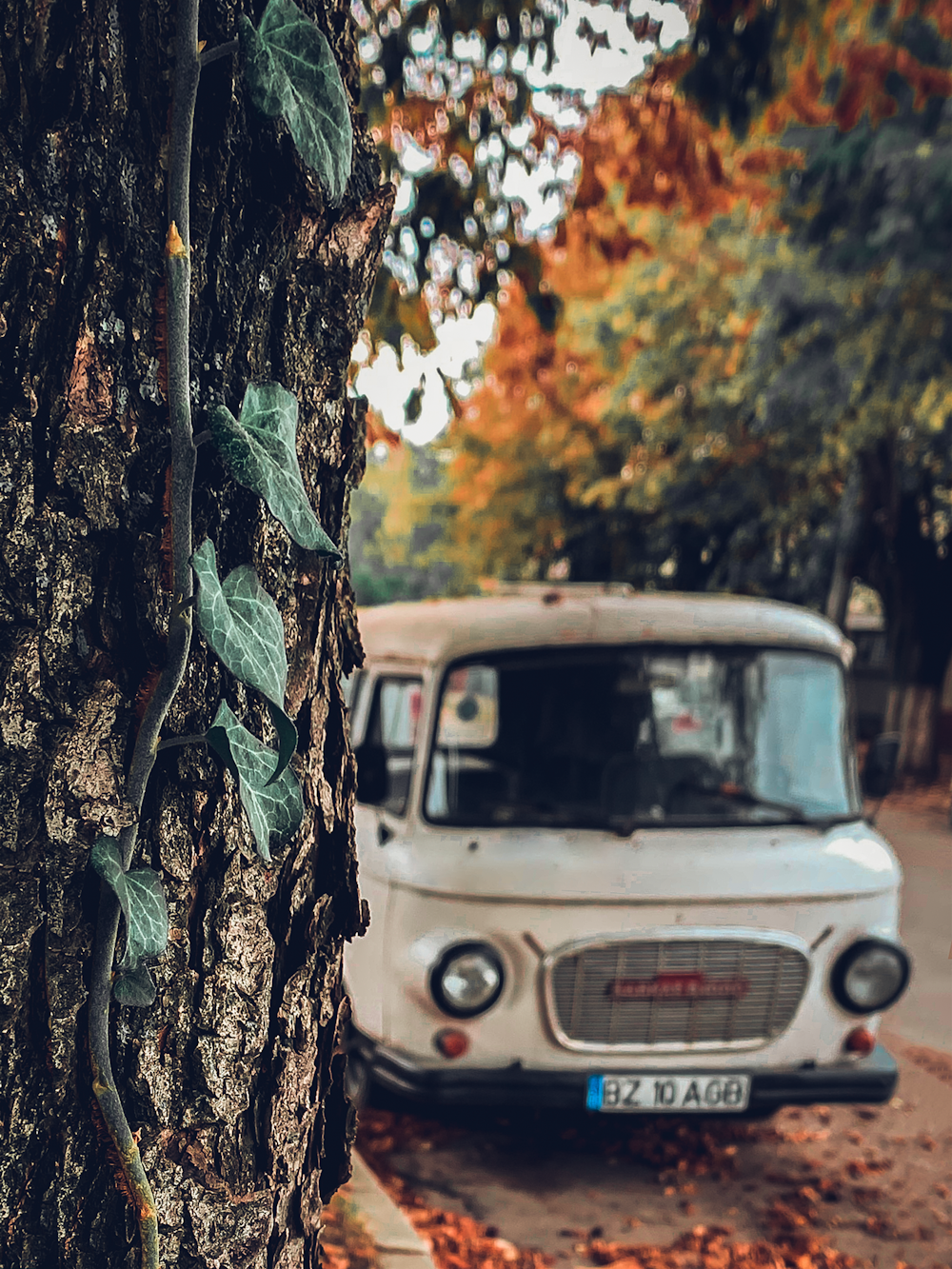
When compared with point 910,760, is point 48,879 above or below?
above

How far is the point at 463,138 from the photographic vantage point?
5.82 meters

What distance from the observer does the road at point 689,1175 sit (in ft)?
14.9

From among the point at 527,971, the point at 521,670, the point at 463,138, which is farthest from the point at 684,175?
the point at 527,971

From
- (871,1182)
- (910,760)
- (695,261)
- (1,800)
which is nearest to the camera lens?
(1,800)

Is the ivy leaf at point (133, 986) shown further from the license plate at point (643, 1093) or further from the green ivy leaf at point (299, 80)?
the license plate at point (643, 1093)

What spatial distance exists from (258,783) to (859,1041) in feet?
14.3

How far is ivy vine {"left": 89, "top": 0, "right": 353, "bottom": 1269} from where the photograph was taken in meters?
1.13

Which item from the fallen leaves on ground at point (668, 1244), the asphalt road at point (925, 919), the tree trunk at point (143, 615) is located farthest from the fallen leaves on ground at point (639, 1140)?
the tree trunk at point (143, 615)

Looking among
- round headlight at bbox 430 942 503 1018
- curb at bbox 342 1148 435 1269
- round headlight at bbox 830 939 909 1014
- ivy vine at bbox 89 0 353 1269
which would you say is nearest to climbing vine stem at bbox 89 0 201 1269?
ivy vine at bbox 89 0 353 1269

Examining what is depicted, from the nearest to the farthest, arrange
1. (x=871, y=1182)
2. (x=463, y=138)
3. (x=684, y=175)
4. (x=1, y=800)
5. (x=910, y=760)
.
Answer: (x=1, y=800) → (x=871, y=1182) → (x=463, y=138) → (x=684, y=175) → (x=910, y=760)

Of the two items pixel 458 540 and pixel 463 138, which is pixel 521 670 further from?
pixel 458 540

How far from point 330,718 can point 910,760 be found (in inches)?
727

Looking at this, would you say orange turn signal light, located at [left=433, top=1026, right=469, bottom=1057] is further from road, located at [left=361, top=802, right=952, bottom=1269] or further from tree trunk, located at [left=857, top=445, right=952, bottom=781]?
tree trunk, located at [left=857, top=445, right=952, bottom=781]

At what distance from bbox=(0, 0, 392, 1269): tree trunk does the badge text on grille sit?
345 cm
